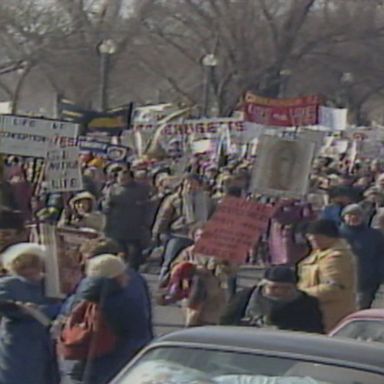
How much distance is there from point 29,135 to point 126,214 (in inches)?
70.7

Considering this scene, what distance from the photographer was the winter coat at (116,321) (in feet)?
29.2

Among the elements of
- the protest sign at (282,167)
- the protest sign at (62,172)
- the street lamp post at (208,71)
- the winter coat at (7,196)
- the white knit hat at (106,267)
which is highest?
the street lamp post at (208,71)

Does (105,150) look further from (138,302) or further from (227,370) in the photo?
(227,370)

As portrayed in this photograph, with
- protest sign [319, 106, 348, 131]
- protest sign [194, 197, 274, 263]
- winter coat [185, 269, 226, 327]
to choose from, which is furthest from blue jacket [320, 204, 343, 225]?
protest sign [319, 106, 348, 131]

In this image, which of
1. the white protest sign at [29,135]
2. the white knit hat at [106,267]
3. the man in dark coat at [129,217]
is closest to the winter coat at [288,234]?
the man in dark coat at [129,217]

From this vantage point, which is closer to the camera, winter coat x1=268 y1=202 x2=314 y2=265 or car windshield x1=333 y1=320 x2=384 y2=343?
car windshield x1=333 y1=320 x2=384 y2=343

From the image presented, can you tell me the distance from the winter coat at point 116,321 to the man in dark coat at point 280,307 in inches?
23.2

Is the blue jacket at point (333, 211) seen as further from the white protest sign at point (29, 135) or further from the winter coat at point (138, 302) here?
the winter coat at point (138, 302)

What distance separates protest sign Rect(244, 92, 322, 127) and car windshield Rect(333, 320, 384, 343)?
620 inches

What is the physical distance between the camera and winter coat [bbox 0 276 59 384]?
8.72 meters

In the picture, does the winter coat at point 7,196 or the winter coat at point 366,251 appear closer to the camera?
the winter coat at point 366,251

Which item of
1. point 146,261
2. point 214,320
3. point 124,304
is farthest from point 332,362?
point 146,261

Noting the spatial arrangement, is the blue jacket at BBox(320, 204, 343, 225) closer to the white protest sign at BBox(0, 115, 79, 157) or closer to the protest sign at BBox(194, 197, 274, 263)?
the white protest sign at BBox(0, 115, 79, 157)

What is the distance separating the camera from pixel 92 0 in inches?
2237
